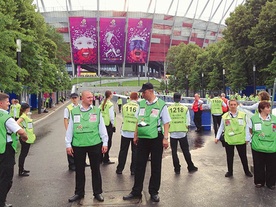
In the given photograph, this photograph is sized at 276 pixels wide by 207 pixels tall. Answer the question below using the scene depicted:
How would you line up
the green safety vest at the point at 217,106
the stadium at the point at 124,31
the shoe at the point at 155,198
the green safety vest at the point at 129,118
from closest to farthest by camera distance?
the shoe at the point at 155,198 → the green safety vest at the point at 129,118 → the green safety vest at the point at 217,106 → the stadium at the point at 124,31

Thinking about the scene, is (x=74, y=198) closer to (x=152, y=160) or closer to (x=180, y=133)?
(x=152, y=160)

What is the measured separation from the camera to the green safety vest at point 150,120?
562 cm

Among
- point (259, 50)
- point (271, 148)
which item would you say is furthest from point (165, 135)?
point (259, 50)

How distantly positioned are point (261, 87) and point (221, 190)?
104 ft

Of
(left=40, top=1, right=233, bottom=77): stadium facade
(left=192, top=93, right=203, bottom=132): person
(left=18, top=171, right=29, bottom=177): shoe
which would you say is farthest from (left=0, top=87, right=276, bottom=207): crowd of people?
(left=40, top=1, right=233, bottom=77): stadium facade

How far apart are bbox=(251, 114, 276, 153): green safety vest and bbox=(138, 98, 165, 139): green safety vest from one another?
2101 mm

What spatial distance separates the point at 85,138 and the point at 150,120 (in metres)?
1.12

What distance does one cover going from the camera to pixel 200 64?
57.2 metres

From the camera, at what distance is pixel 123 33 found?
336 feet

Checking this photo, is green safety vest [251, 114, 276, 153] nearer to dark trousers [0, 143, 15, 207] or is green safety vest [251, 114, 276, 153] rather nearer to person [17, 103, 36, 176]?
dark trousers [0, 143, 15, 207]

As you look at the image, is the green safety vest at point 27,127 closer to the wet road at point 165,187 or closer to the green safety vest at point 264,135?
the wet road at point 165,187

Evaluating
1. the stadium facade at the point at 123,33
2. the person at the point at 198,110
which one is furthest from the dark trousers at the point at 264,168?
the stadium facade at the point at 123,33

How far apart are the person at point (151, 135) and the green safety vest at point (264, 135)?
75.1 inches

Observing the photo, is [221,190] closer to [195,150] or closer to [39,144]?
[195,150]
